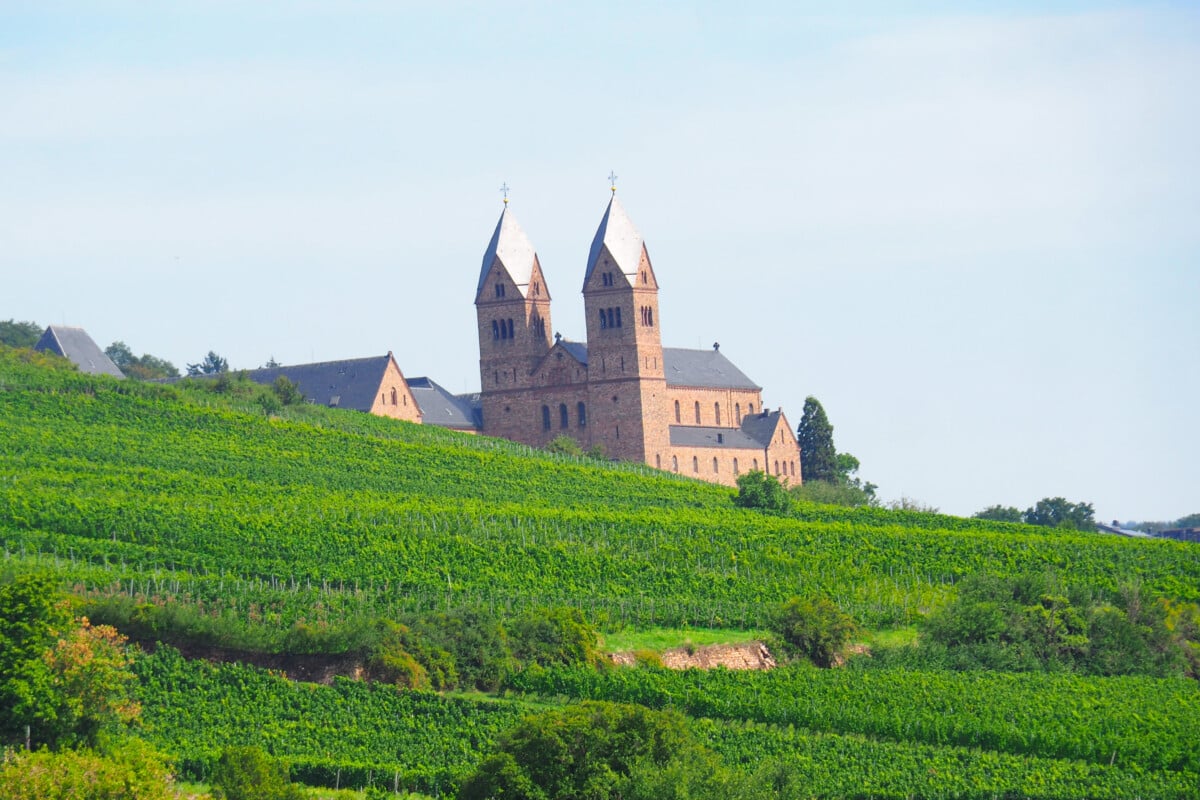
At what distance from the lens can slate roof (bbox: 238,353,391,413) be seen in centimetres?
9919

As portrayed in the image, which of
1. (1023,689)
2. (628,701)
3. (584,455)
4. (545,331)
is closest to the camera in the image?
(628,701)

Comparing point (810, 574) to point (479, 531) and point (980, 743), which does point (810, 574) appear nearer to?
point (479, 531)

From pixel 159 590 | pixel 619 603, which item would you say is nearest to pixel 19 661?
pixel 159 590

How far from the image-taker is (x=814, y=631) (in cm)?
5416

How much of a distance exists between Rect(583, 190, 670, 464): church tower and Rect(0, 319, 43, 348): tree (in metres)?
50.2

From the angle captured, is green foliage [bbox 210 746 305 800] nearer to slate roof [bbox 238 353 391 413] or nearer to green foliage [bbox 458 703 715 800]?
green foliage [bbox 458 703 715 800]

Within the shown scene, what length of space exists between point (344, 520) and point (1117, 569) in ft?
94.7

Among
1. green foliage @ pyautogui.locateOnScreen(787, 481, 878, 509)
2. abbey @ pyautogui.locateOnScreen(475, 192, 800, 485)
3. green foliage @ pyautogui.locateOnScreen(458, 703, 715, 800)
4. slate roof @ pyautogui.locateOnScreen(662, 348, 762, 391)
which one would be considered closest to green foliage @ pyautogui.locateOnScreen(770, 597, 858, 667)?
green foliage @ pyautogui.locateOnScreen(458, 703, 715, 800)

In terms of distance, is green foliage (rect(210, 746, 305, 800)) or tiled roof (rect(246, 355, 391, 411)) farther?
tiled roof (rect(246, 355, 391, 411))

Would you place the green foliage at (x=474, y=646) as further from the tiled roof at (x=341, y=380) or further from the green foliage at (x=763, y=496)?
the tiled roof at (x=341, y=380)

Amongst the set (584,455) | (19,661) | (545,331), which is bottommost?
(19,661)

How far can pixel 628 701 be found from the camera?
151 ft

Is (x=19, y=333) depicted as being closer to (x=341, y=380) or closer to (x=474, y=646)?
(x=341, y=380)

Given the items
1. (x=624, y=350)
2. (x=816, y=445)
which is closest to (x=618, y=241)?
(x=624, y=350)
